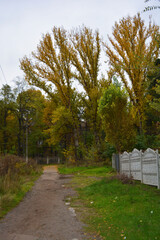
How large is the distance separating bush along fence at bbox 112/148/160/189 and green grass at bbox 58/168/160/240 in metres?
0.95

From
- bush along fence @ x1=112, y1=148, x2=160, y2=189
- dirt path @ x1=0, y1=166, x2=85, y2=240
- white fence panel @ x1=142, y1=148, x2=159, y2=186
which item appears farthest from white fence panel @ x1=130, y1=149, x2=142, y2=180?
dirt path @ x1=0, y1=166, x2=85, y2=240

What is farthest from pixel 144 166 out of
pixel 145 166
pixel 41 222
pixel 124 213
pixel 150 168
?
pixel 41 222

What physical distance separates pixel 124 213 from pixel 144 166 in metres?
4.37

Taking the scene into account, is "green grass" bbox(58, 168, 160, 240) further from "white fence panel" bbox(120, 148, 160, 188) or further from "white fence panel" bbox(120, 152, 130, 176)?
"white fence panel" bbox(120, 152, 130, 176)

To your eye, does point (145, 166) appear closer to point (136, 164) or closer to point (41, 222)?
point (136, 164)

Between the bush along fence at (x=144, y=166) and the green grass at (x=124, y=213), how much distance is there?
954mm

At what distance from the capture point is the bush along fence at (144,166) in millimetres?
8992

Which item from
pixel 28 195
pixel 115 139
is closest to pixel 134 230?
pixel 28 195

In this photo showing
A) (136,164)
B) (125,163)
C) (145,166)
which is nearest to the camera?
(145,166)

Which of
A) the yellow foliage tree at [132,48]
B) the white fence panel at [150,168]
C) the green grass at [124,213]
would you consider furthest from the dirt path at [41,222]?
the yellow foliage tree at [132,48]

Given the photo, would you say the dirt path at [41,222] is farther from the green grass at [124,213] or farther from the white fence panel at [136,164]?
the white fence panel at [136,164]

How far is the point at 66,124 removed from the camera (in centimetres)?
3178

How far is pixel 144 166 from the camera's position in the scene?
1028 cm

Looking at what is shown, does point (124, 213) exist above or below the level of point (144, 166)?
below
